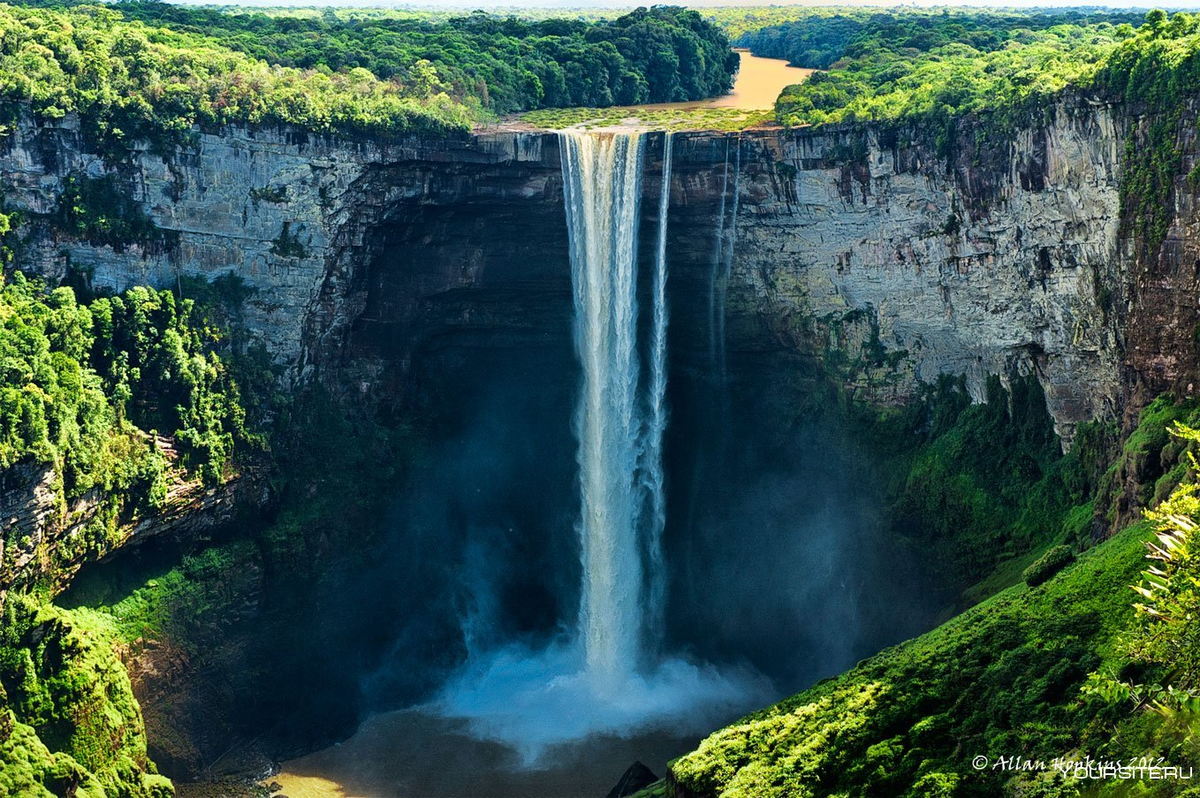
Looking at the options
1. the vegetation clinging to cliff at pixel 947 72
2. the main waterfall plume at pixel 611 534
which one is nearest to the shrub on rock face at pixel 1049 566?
the vegetation clinging to cliff at pixel 947 72

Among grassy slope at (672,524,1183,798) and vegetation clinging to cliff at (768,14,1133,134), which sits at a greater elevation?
vegetation clinging to cliff at (768,14,1133,134)

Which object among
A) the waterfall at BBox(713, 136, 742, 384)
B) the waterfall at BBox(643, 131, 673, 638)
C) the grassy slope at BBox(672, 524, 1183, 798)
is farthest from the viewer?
the waterfall at BBox(643, 131, 673, 638)

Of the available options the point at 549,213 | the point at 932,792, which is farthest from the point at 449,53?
the point at 932,792

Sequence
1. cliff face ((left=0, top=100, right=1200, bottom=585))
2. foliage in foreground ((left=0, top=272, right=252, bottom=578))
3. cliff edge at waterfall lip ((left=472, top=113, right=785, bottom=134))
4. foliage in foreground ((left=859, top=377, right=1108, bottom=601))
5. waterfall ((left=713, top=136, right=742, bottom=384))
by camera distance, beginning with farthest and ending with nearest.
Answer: cliff edge at waterfall lip ((left=472, top=113, right=785, bottom=134)), waterfall ((left=713, top=136, right=742, bottom=384)), cliff face ((left=0, top=100, right=1200, bottom=585)), foliage in foreground ((left=859, top=377, right=1108, bottom=601)), foliage in foreground ((left=0, top=272, right=252, bottom=578))

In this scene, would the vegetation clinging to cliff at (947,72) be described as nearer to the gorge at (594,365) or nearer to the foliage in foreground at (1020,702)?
the gorge at (594,365)
